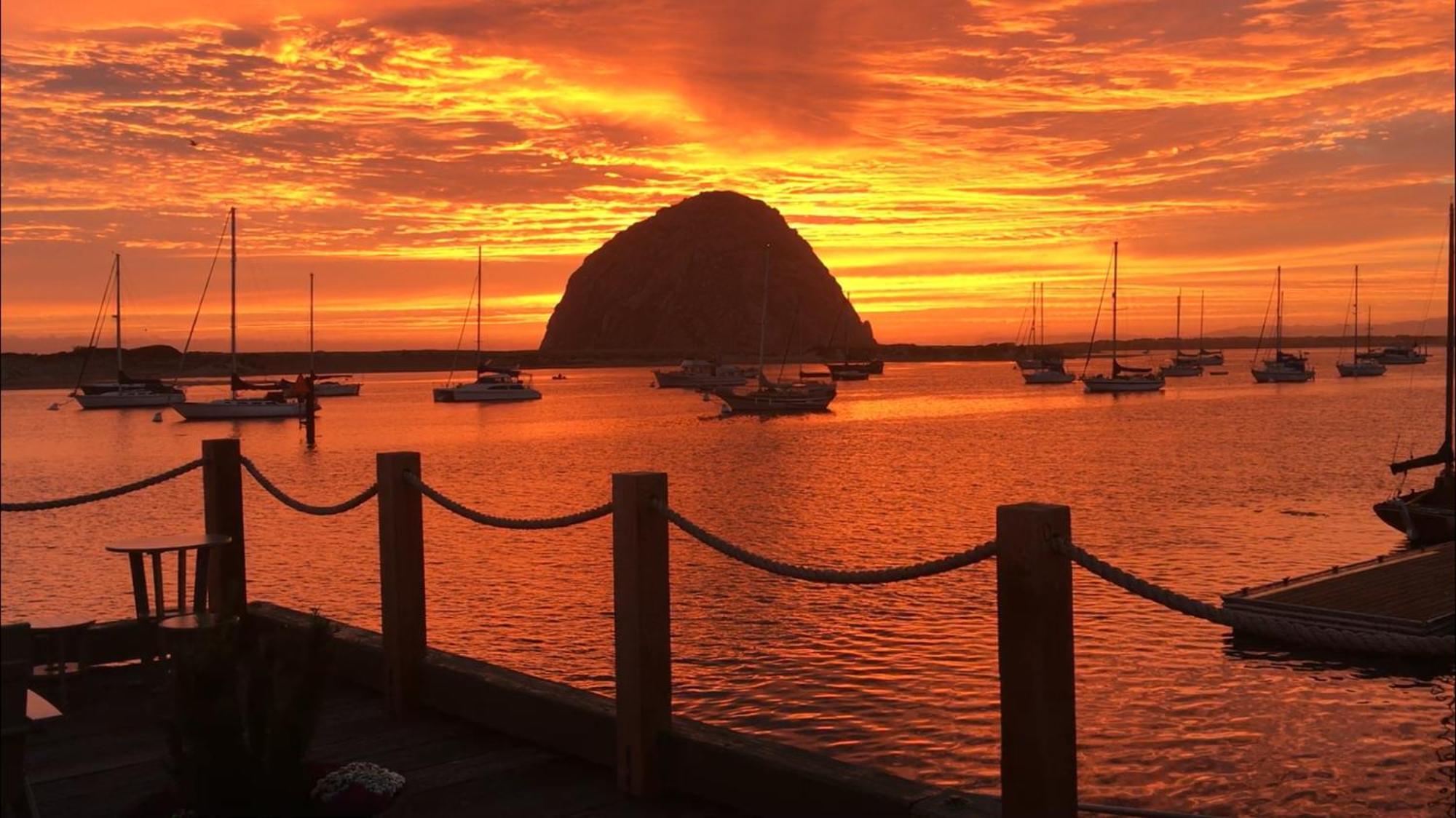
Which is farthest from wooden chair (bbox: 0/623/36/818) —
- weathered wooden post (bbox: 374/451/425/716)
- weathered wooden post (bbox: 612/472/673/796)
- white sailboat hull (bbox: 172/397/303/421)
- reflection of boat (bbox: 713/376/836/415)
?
white sailboat hull (bbox: 172/397/303/421)

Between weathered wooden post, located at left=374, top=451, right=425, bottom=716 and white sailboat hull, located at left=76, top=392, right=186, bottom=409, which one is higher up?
weathered wooden post, located at left=374, top=451, right=425, bottom=716

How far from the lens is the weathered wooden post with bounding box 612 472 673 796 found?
647cm

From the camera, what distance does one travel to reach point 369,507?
40.1 m

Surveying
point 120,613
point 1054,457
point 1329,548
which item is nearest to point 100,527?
point 120,613

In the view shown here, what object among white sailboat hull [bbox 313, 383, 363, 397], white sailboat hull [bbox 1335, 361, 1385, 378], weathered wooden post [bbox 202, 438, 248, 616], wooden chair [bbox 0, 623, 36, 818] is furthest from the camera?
white sailboat hull [bbox 1335, 361, 1385, 378]

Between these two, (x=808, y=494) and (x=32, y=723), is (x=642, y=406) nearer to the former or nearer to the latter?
(x=808, y=494)

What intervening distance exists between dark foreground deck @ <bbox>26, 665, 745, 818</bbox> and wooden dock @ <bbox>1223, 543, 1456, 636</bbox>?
11.1 meters

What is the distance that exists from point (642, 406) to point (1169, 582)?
308 ft

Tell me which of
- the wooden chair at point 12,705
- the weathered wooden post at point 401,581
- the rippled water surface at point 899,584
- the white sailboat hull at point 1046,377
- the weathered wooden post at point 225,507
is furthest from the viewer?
the white sailboat hull at point 1046,377

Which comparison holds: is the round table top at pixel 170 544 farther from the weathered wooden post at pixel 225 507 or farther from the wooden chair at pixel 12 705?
the wooden chair at pixel 12 705

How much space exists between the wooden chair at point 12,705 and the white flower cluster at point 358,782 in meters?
1.12

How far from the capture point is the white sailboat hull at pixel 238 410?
9175 centimetres

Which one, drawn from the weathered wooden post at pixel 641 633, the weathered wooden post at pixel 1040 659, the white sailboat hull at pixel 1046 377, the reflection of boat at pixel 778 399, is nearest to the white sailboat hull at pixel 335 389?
the reflection of boat at pixel 778 399

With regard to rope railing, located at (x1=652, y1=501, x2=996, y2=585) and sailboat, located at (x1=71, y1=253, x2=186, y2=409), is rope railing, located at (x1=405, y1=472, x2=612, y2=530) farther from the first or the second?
sailboat, located at (x1=71, y1=253, x2=186, y2=409)
